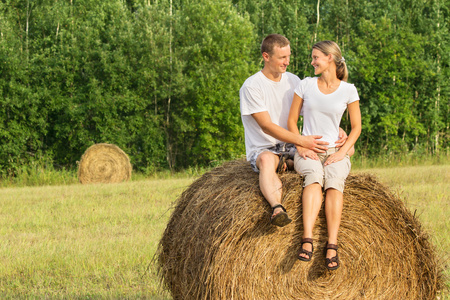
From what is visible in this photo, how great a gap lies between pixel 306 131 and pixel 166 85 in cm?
2114

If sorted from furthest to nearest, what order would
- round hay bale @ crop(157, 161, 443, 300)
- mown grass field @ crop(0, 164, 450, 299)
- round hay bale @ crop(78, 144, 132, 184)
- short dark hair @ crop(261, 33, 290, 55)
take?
round hay bale @ crop(78, 144, 132, 184), mown grass field @ crop(0, 164, 450, 299), short dark hair @ crop(261, 33, 290, 55), round hay bale @ crop(157, 161, 443, 300)

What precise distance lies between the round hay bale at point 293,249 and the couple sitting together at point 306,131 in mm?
184

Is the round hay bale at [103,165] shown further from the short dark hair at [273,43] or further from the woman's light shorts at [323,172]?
the woman's light shorts at [323,172]

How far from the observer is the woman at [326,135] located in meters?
4.95

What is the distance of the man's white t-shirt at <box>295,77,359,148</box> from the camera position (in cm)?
515

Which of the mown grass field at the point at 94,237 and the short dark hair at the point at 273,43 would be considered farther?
the mown grass field at the point at 94,237

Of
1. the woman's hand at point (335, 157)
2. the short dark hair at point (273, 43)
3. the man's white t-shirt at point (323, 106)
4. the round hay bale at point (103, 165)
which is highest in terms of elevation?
the short dark hair at point (273, 43)

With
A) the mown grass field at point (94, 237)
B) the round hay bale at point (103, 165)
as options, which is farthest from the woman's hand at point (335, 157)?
the round hay bale at point (103, 165)

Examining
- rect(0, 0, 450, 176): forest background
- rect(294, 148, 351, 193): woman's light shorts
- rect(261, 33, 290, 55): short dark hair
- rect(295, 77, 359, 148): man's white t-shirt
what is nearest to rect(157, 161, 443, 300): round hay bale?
rect(294, 148, 351, 193): woman's light shorts

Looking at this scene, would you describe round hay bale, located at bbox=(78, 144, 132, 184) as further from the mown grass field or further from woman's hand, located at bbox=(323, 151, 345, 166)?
woman's hand, located at bbox=(323, 151, 345, 166)

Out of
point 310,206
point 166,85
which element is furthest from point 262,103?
point 166,85

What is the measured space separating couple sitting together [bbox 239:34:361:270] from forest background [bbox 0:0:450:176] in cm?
1836

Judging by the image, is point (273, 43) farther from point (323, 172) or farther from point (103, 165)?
point (103, 165)

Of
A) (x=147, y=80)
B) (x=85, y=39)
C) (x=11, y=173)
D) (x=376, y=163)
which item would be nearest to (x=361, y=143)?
(x=376, y=163)
